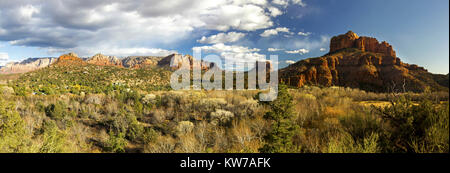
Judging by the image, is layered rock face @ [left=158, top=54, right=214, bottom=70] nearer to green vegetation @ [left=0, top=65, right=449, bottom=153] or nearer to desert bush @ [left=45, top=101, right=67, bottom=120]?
green vegetation @ [left=0, top=65, right=449, bottom=153]

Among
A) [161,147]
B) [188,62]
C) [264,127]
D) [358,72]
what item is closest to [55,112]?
[161,147]

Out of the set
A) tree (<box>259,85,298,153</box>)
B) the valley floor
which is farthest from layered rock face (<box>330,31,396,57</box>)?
tree (<box>259,85,298,153</box>)

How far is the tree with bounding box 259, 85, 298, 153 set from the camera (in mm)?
6227

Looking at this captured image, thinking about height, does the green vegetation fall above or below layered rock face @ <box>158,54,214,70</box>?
below

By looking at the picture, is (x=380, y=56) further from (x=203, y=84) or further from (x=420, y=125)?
(x=420, y=125)

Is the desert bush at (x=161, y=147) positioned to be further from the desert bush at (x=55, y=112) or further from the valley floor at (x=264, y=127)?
the desert bush at (x=55, y=112)

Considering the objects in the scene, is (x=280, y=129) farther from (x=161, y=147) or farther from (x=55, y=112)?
(x=55, y=112)

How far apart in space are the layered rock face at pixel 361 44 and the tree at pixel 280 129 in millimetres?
84132

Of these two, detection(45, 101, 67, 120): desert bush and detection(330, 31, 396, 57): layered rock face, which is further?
detection(330, 31, 396, 57): layered rock face

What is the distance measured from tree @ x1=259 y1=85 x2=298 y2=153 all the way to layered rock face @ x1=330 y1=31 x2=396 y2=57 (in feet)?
276

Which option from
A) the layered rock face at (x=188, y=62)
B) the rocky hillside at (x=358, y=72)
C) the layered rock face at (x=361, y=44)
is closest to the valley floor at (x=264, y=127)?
the rocky hillside at (x=358, y=72)

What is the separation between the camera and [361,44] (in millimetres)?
76750

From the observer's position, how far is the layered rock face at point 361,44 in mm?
73000

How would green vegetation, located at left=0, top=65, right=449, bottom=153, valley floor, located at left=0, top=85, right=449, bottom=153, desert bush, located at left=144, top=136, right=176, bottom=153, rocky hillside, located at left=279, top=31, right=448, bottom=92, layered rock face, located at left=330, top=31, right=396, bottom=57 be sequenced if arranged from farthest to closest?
1. layered rock face, located at left=330, top=31, right=396, bottom=57
2. rocky hillside, located at left=279, top=31, right=448, bottom=92
3. desert bush, located at left=144, top=136, right=176, bottom=153
4. green vegetation, located at left=0, top=65, right=449, bottom=153
5. valley floor, located at left=0, top=85, right=449, bottom=153
